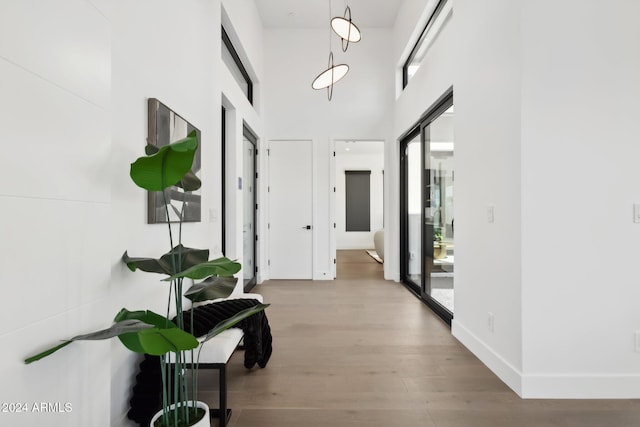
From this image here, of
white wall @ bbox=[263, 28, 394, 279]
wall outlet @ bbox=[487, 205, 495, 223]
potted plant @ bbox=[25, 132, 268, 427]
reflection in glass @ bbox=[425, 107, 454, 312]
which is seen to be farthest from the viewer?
white wall @ bbox=[263, 28, 394, 279]

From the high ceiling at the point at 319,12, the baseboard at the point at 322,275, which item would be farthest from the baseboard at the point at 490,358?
the high ceiling at the point at 319,12

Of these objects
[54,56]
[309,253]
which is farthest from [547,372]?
[309,253]

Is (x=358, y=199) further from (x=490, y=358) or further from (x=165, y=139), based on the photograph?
(x=165, y=139)

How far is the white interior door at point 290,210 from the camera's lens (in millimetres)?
6098

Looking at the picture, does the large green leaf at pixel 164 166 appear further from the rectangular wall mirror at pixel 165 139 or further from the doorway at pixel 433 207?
the doorway at pixel 433 207

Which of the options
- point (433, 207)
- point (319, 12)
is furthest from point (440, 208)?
point (319, 12)

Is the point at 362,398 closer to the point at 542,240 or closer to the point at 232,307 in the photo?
the point at 232,307

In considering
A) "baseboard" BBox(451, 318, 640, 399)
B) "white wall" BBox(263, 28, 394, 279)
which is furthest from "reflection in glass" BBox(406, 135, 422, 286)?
"baseboard" BBox(451, 318, 640, 399)

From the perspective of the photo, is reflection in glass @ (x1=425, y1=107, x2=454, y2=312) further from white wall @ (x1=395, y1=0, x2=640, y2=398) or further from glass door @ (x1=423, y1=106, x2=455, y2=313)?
white wall @ (x1=395, y1=0, x2=640, y2=398)

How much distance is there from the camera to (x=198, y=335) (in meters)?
1.95

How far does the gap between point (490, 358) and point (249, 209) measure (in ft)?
12.6

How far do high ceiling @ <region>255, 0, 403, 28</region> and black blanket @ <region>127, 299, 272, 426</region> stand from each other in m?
4.80

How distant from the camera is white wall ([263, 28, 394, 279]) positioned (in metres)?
6.05

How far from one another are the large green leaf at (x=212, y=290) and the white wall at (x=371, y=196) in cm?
956
